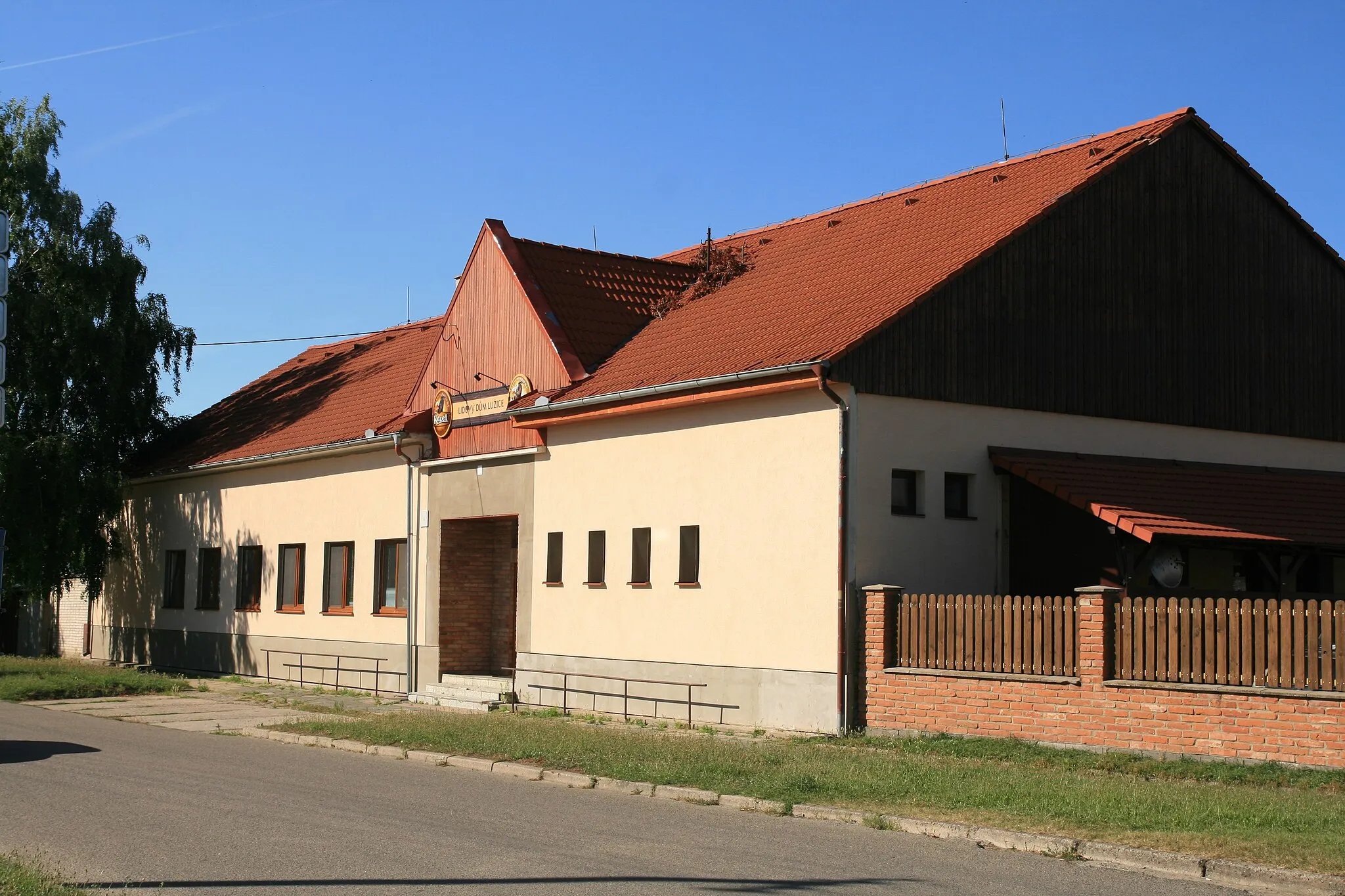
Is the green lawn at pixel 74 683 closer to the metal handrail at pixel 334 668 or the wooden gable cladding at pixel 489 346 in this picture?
the metal handrail at pixel 334 668

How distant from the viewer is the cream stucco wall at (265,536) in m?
27.7

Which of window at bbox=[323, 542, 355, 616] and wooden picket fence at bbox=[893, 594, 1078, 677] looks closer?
wooden picket fence at bbox=[893, 594, 1078, 677]

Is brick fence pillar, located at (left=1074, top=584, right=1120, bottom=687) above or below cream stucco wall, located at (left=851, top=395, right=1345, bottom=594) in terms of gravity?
below

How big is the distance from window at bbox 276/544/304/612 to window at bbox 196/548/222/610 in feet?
9.79

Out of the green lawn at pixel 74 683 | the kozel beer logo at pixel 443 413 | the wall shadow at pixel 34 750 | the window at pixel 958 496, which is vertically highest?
the kozel beer logo at pixel 443 413

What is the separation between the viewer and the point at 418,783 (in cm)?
1409

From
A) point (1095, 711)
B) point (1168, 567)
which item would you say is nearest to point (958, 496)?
point (1168, 567)

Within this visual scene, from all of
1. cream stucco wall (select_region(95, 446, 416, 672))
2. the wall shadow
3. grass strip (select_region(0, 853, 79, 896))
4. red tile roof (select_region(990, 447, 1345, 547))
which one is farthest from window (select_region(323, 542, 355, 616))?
grass strip (select_region(0, 853, 79, 896))

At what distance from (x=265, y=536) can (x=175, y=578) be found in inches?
201

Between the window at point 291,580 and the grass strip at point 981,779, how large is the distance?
11.2 meters

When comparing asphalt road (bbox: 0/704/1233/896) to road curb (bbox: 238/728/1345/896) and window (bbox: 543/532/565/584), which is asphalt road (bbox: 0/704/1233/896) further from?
window (bbox: 543/532/565/584)

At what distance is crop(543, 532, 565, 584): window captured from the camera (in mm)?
23109

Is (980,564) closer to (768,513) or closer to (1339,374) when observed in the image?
(768,513)

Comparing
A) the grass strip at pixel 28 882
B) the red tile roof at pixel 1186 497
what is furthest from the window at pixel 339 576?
the grass strip at pixel 28 882
